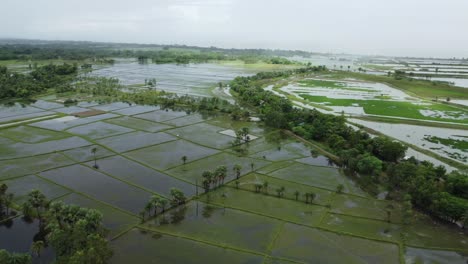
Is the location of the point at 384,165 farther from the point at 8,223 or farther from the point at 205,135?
the point at 8,223

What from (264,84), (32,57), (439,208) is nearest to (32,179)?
(439,208)

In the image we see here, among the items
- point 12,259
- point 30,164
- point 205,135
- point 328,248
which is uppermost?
point 205,135

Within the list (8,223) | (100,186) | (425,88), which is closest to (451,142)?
(100,186)

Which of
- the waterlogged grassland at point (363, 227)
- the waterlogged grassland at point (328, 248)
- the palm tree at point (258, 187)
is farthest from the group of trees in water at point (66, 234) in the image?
the waterlogged grassland at point (363, 227)

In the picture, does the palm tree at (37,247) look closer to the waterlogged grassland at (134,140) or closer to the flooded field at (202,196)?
the flooded field at (202,196)

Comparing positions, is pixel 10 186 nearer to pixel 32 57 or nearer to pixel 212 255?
pixel 212 255

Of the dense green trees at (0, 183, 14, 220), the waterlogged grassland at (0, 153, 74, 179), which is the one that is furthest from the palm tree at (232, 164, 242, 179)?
the dense green trees at (0, 183, 14, 220)

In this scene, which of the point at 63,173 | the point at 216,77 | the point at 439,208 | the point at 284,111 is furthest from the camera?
the point at 216,77
